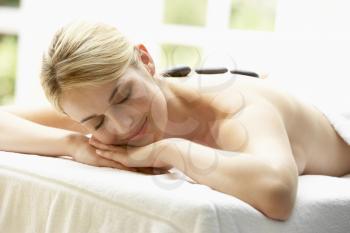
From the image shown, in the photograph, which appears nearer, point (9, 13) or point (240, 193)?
point (240, 193)

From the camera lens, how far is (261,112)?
126 cm

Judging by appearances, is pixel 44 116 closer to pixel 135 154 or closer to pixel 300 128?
pixel 135 154

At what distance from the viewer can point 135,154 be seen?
1266mm

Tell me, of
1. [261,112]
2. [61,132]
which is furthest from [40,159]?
[261,112]

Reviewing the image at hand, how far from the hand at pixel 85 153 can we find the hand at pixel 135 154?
1 cm

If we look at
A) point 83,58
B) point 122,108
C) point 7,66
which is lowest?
point 7,66

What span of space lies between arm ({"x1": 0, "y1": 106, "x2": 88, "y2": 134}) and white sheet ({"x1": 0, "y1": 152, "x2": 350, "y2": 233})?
30cm

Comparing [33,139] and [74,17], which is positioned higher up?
[74,17]

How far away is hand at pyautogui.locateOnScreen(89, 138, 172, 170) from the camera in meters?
1.23

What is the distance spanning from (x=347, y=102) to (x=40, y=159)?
3.52ft

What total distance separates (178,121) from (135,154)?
0.21 m

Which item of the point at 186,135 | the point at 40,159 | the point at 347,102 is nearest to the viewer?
the point at 40,159

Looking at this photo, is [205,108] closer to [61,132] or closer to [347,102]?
[61,132]

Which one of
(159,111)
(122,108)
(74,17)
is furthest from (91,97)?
(74,17)
